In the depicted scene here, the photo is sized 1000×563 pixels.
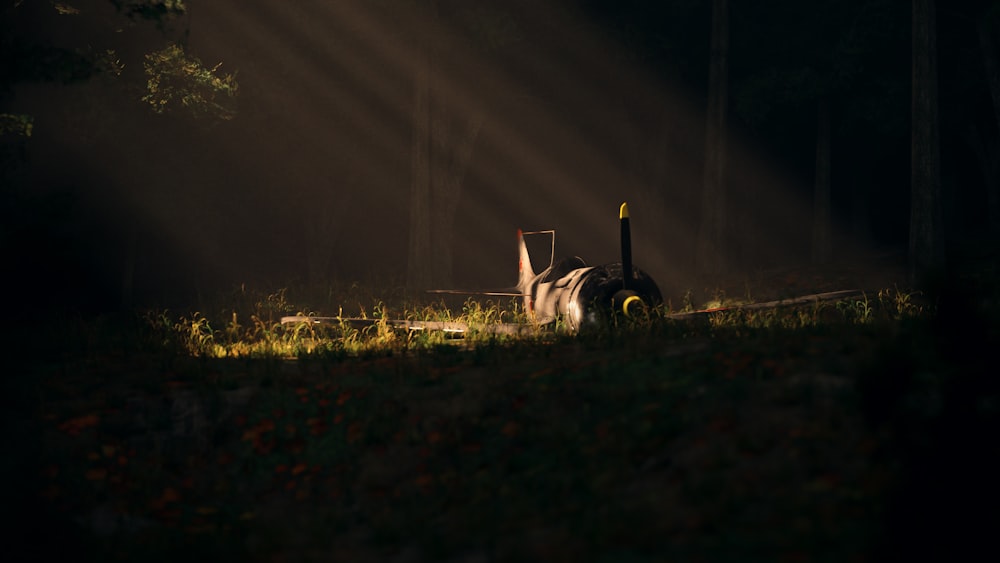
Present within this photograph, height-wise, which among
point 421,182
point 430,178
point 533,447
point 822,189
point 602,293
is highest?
point 822,189

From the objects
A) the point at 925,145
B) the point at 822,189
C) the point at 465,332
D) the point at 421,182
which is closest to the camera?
the point at 465,332

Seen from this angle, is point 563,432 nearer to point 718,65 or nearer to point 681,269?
point 718,65

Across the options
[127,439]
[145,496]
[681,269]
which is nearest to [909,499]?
[145,496]

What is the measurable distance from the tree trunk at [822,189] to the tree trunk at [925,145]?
9.30m

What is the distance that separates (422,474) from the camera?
871 centimetres

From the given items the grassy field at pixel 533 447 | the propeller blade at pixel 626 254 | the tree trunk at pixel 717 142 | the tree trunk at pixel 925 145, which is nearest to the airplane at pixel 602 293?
the propeller blade at pixel 626 254

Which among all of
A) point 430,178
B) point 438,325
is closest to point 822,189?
point 430,178

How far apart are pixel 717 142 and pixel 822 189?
5.75 meters

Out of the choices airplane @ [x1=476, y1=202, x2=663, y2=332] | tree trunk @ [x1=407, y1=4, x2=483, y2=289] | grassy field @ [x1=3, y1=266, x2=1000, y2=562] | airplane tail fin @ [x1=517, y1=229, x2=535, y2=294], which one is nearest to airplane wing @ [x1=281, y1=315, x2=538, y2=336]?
airplane @ [x1=476, y1=202, x2=663, y2=332]

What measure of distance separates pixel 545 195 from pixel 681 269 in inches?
253

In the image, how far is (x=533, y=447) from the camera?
8703mm

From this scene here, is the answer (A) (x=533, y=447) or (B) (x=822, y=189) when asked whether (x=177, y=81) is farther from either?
(B) (x=822, y=189)

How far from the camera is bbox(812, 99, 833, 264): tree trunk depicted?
101 feet

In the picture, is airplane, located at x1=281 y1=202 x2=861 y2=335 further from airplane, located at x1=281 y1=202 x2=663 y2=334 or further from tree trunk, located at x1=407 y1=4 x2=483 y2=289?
tree trunk, located at x1=407 y1=4 x2=483 y2=289
